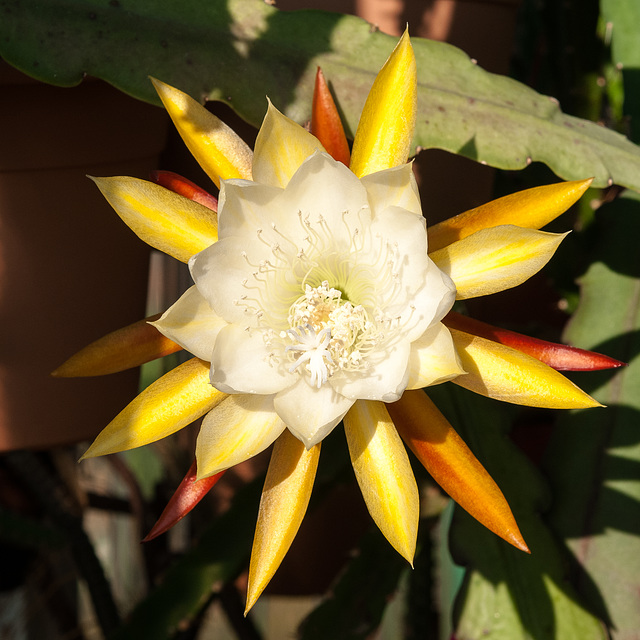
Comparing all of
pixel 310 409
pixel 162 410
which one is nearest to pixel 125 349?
pixel 162 410

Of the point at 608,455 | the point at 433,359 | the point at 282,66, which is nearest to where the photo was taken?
the point at 433,359

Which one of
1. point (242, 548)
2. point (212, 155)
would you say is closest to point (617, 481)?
point (242, 548)

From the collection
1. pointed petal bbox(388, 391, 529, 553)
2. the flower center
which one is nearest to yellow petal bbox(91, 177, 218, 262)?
the flower center

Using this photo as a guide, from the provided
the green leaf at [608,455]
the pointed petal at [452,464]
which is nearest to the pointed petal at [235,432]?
the pointed petal at [452,464]

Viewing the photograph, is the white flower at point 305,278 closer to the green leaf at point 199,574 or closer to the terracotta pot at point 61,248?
the terracotta pot at point 61,248

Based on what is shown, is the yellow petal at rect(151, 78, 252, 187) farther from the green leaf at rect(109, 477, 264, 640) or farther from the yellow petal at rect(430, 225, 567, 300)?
the green leaf at rect(109, 477, 264, 640)

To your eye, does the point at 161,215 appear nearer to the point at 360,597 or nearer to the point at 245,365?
the point at 245,365
